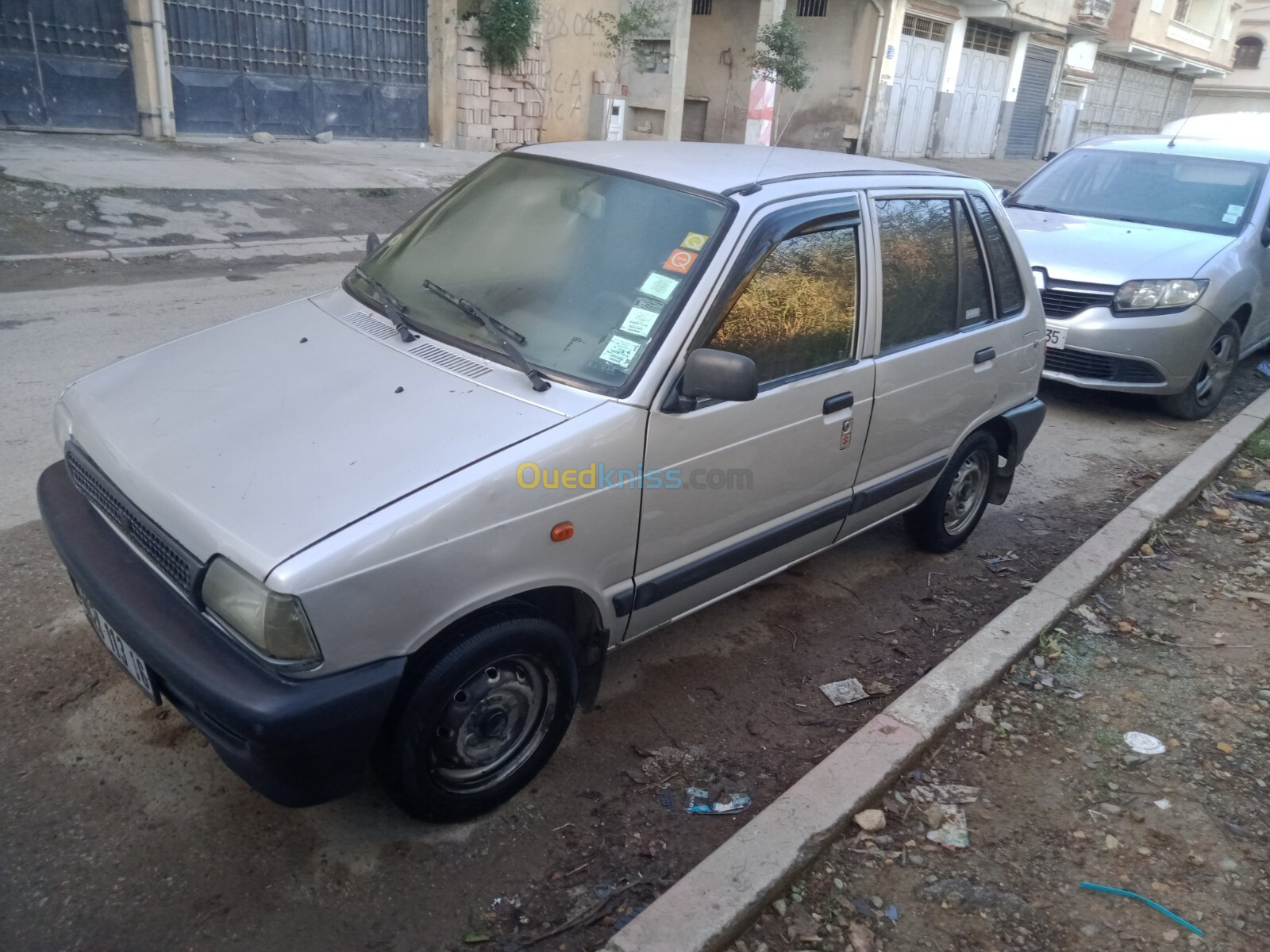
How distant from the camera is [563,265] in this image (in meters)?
3.08

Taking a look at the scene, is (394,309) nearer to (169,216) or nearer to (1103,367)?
(1103,367)

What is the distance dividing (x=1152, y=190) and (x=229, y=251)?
818 centimetres

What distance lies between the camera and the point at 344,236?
10281mm

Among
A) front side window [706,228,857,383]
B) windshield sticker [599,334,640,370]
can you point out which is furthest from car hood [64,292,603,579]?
front side window [706,228,857,383]

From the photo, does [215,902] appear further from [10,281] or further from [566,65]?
[566,65]

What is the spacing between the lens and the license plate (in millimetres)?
2422

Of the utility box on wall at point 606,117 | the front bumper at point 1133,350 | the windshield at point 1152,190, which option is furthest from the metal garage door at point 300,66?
the front bumper at point 1133,350

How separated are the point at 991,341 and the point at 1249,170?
16.0 ft

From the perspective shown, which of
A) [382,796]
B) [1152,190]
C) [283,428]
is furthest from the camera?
[1152,190]

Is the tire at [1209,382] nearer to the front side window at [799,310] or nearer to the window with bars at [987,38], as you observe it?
the front side window at [799,310]

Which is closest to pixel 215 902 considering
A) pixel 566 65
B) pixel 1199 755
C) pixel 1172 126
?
pixel 1199 755

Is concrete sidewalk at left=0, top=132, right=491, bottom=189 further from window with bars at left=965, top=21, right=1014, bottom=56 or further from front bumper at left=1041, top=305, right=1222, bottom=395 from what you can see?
window with bars at left=965, top=21, right=1014, bottom=56

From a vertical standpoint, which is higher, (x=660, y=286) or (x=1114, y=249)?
(x=660, y=286)

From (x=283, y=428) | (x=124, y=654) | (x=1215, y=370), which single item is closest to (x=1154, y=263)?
(x=1215, y=370)
